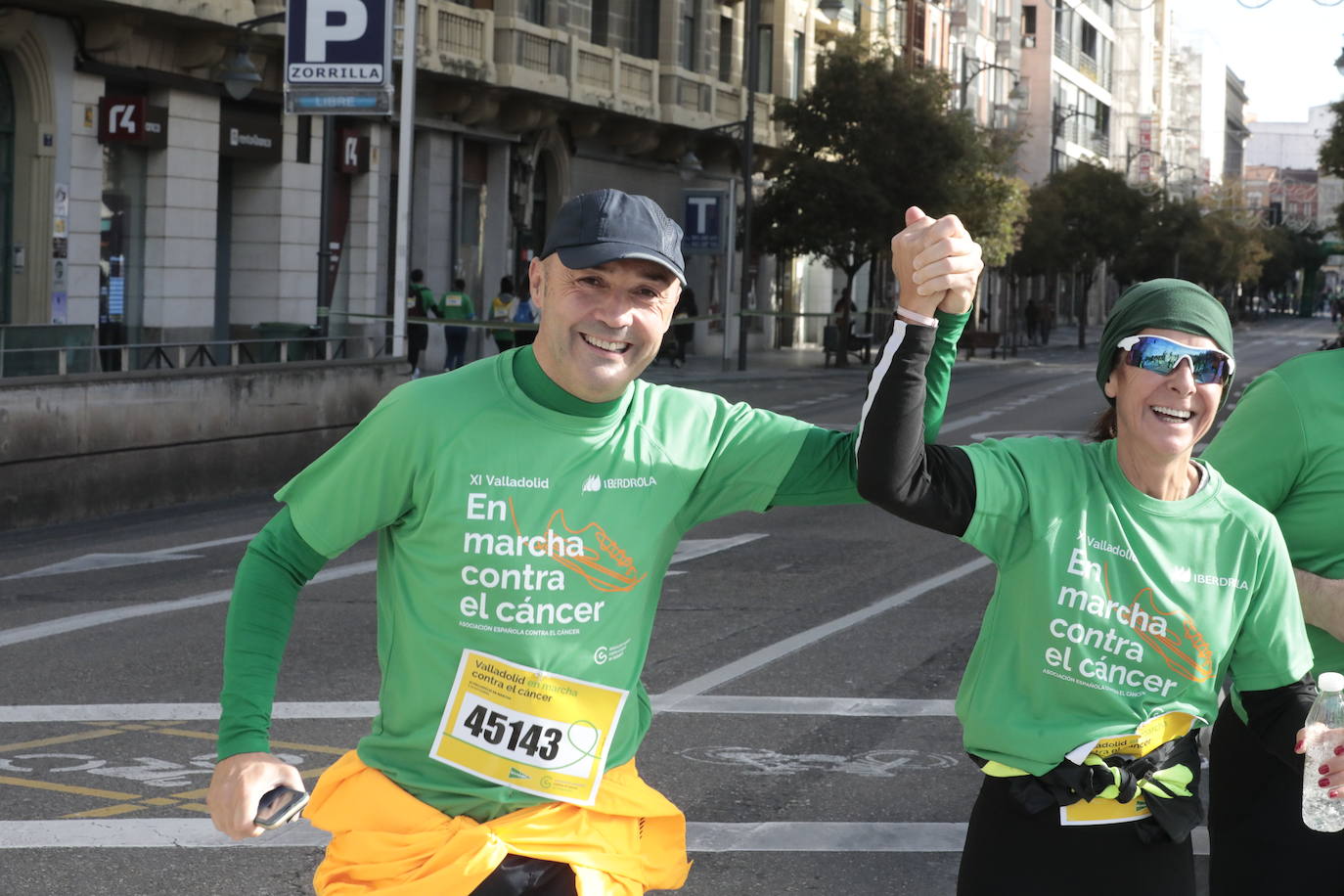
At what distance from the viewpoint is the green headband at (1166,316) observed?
10.7 feet

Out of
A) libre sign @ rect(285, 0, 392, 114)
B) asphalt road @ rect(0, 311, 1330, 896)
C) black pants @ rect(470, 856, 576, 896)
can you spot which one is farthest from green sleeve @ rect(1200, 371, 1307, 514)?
libre sign @ rect(285, 0, 392, 114)

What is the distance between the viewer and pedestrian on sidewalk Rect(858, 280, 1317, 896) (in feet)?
10.5

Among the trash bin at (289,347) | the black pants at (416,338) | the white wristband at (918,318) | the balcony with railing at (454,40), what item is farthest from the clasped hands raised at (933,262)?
the balcony with railing at (454,40)

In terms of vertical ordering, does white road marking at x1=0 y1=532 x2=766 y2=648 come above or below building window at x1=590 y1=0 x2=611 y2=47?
below

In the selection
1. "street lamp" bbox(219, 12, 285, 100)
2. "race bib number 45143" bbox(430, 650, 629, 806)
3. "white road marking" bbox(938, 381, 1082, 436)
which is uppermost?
"street lamp" bbox(219, 12, 285, 100)

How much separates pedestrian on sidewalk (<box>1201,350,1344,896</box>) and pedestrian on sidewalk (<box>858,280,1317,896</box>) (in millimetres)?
304

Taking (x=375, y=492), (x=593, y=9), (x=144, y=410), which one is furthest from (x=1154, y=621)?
(x=593, y=9)

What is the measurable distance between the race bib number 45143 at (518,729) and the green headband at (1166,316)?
107 centimetres

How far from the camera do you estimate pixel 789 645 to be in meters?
9.48

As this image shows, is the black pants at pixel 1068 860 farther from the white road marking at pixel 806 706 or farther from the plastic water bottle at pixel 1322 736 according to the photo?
the white road marking at pixel 806 706

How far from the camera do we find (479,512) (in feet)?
10.2

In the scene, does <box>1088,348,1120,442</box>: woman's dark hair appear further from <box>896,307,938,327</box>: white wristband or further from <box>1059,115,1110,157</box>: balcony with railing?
<box>1059,115,1110,157</box>: balcony with railing

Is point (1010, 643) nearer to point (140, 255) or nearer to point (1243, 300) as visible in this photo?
point (140, 255)

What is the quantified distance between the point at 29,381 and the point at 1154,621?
11565mm
